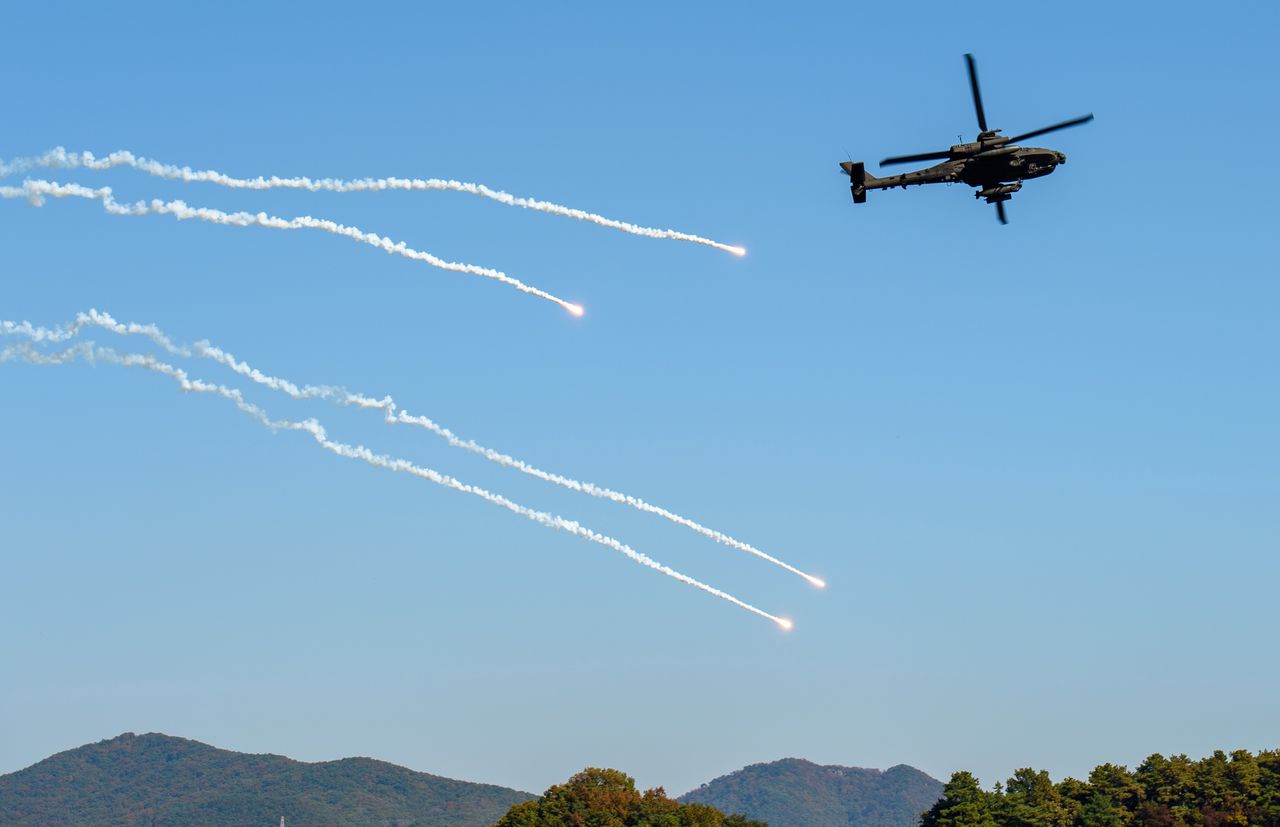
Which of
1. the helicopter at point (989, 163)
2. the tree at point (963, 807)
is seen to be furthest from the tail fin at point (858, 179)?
the tree at point (963, 807)

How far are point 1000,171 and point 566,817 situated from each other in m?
105

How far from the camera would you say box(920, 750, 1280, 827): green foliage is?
6437 inches

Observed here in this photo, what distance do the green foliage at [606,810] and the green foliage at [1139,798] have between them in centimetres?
2220

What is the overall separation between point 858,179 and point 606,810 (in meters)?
96.6

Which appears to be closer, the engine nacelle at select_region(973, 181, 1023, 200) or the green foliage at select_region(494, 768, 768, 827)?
the engine nacelle at select_region(973, 181, 1023, 200)

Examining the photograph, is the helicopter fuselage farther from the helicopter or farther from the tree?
the tree

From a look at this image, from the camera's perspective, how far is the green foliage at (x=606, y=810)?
17125 cm

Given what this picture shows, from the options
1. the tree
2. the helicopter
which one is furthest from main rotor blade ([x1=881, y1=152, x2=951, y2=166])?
the tree

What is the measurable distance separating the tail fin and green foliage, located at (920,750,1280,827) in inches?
3517

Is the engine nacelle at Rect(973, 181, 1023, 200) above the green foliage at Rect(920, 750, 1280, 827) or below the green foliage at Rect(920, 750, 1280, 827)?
above

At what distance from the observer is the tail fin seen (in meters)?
94.2

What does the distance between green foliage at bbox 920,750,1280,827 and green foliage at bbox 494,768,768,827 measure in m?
22.2

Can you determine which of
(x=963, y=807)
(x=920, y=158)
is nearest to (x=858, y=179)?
(x=920, y=158)

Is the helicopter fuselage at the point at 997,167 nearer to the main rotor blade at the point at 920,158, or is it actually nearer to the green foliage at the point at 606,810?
the main rotor blade at the point at 920,158
